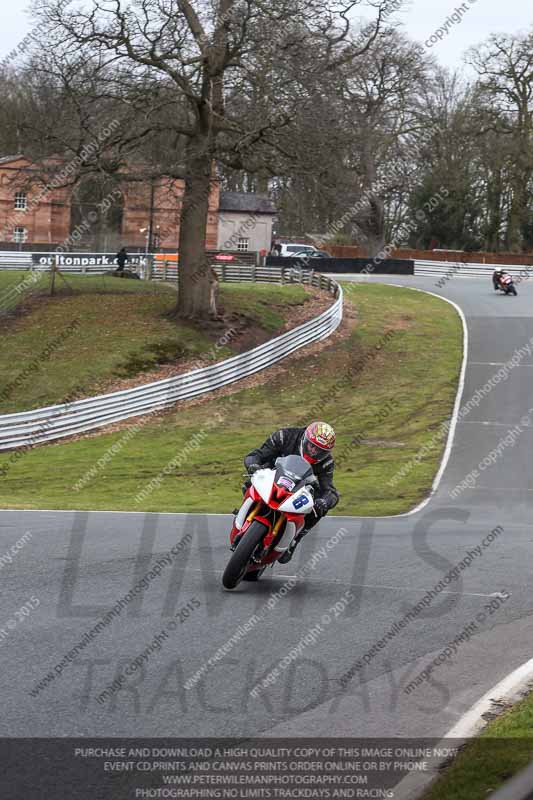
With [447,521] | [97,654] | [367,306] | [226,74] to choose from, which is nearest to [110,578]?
[97,654]

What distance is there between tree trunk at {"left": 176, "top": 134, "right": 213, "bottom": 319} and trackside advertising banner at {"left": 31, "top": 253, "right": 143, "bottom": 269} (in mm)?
18760

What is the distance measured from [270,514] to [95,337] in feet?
90.5

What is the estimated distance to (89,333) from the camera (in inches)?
1432

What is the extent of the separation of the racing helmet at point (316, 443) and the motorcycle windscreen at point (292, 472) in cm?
26

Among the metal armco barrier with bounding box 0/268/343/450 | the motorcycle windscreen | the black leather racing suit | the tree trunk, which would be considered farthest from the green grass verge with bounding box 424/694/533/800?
the tree trunk

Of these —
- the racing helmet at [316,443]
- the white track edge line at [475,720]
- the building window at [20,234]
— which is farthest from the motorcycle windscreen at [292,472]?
the building window at [20,234]

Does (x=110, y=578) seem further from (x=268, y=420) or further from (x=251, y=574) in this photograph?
(x=268, y=420)

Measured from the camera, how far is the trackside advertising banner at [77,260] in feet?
181

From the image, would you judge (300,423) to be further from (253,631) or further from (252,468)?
(253,631)

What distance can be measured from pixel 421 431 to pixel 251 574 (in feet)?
56.2

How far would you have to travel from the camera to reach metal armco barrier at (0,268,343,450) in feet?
84.6

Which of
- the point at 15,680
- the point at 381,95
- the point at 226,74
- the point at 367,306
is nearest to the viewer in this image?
the point at 15,680

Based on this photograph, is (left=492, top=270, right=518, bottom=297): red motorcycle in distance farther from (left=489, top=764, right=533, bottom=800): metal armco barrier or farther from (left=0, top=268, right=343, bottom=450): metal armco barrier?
(left=489, top=764, right=533, bottom=800): metal armco barrier

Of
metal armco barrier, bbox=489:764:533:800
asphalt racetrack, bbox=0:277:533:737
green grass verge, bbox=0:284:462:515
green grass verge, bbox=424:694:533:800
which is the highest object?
metal armco barrier, bbox=489:764:533:800
